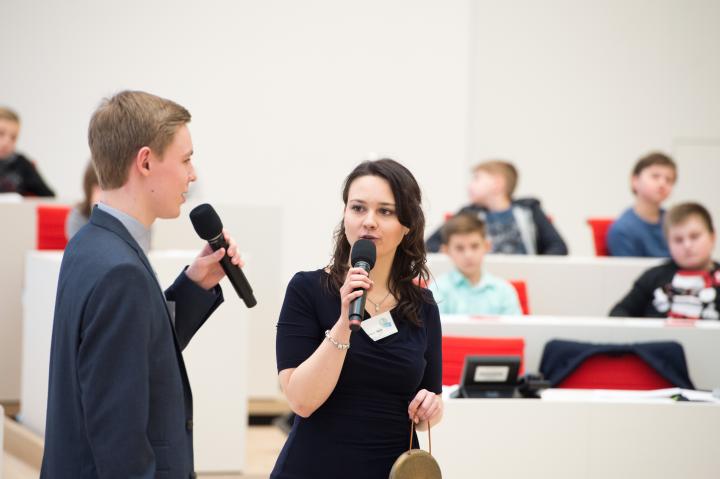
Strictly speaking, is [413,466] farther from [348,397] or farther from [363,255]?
[363,255]

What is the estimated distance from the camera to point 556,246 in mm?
6152

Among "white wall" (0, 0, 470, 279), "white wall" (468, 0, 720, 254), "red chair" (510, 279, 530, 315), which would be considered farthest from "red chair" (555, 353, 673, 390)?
"white wall" (468, 0, 720, 254)

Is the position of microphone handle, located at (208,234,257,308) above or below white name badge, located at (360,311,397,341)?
above

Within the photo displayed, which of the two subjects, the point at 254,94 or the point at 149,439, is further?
the point at 254,94

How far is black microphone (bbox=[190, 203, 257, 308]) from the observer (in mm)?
2096

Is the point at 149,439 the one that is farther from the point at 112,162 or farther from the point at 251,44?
the point at 251,44

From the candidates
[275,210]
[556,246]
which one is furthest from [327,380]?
[556,246]

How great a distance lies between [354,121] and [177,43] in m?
1.78

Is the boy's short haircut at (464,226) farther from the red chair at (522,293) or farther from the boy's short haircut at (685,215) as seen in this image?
the boy's short haircut at (685,215)

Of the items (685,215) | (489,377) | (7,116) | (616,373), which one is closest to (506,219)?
(685,215)

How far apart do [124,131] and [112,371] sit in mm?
453

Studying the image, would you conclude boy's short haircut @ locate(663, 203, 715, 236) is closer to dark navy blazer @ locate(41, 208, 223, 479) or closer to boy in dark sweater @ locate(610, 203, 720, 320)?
boy in dark sweater @ locate(610, 203, 720, 320)

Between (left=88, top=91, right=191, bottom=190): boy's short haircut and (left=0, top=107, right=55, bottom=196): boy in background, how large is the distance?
4921 mm

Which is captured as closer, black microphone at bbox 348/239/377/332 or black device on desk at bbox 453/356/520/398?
black microphone at bbox 348/239/377/332
